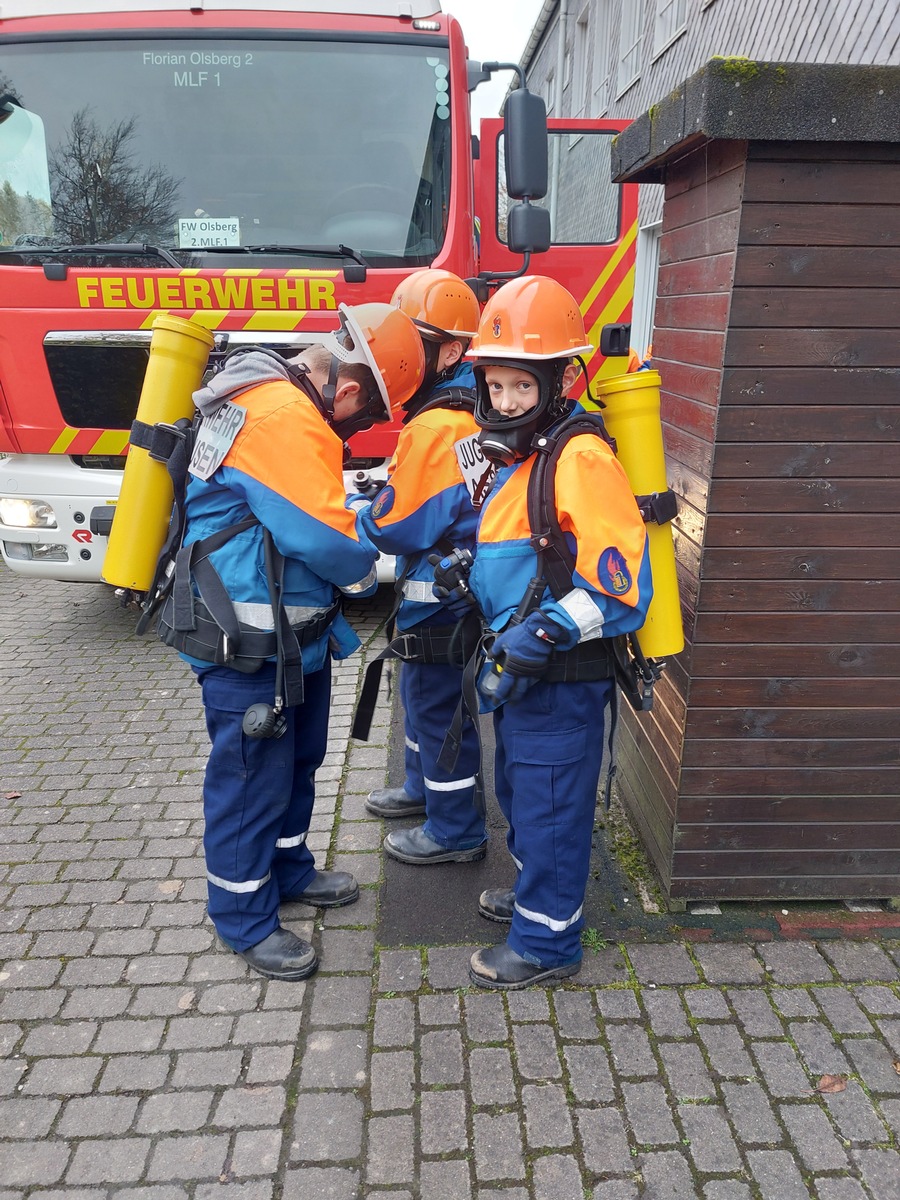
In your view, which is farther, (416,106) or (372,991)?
(416,106)

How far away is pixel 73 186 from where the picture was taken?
433 centimetres

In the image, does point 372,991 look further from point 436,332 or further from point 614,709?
point 436,332

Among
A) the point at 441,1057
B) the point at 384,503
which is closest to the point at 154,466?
the point at 384,503

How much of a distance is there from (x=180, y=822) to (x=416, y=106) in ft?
12.2

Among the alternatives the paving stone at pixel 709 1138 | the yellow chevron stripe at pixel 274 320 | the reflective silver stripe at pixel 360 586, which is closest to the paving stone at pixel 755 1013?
the paving stone at pixel 709 1138

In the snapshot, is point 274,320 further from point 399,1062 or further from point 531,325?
point 399,1062

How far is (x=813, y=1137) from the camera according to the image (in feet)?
7.25

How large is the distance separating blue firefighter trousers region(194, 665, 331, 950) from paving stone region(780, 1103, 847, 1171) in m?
1.64

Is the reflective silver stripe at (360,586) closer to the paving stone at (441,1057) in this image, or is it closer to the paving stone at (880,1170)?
the paving stone at (441,1057)

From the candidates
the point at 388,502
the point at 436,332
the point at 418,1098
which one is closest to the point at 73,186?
the point at 436,332

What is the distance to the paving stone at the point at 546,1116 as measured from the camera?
7.25 feet

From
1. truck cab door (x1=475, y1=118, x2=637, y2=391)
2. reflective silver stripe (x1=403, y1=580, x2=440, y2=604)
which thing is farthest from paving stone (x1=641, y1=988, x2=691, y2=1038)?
truck cab door (x1=475, y1=118, x2=637, y2=391)

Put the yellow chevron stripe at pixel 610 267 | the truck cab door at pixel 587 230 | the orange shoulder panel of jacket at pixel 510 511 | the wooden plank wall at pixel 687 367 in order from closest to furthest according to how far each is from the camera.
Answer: the orange shoulder panel of jacket at pixel 510 511 < the wooden plank wall at pixel 687 367 < the truck cab door at pixel 587 230 < the yellow chevron stripe at pixel 610 267

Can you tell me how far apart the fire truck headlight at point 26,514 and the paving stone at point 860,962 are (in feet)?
14.4
